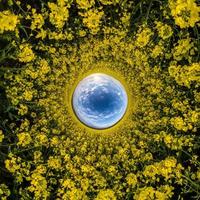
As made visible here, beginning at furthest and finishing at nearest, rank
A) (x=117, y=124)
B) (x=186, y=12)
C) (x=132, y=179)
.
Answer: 1. (x=117, y=124)
2. (x=132, y=179)
3. (x=186, y=12)

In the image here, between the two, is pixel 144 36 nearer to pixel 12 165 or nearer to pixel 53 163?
pixel 53 163

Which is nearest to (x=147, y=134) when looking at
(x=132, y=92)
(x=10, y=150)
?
(x=132, y=92)

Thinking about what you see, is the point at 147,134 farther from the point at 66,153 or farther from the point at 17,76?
the point at 17,76

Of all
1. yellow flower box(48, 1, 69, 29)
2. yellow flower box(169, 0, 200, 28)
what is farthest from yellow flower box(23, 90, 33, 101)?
yellow flower box(169, 0, 200, 28)

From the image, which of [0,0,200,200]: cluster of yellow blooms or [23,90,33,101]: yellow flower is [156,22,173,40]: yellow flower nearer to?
[0,0,200,200]: cluster of yellow blooms

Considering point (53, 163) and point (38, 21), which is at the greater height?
point (38, 21)

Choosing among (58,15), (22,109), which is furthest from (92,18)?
(22,109)
